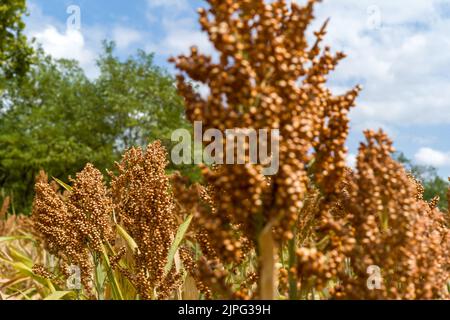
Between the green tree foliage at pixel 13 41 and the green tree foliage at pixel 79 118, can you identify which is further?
the green tree foliage at pixel 79 118

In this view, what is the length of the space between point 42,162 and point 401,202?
4259 cm

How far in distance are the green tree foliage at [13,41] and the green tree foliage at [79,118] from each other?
12043mm

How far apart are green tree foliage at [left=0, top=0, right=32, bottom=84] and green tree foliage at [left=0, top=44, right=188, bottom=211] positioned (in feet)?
39.5

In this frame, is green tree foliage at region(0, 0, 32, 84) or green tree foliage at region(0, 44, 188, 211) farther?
green tree foliage at region(0, 44, 188, 211)

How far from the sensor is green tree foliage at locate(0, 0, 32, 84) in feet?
→ 93.2

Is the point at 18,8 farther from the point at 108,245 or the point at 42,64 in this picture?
the point at 108,245

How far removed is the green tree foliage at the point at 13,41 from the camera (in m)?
28.4

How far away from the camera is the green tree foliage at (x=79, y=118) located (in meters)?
43.4

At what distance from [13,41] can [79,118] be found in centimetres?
1752

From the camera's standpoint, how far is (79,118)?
154ft

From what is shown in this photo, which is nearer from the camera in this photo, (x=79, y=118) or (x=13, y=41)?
(x=13, y=41)

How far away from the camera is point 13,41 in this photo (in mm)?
29625

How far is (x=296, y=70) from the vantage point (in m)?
1.93
